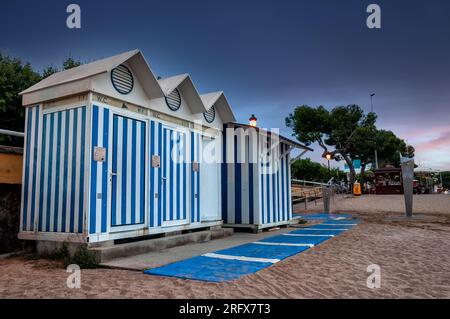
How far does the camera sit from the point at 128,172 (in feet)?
19.4

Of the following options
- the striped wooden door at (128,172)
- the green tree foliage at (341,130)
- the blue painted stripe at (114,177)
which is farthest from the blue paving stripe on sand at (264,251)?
the green tree foliage at (341,130)

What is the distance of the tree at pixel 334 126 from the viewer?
107 feet

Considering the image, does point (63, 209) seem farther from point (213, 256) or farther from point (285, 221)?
point (285, 221)

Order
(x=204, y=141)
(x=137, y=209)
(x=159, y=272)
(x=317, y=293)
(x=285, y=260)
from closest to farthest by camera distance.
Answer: (x=317, y=293) < (x=159, y=272) < (x=285, y=260) < (x=137, y=209) < (x=204, y=141)

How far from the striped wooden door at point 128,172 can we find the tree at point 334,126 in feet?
92.9

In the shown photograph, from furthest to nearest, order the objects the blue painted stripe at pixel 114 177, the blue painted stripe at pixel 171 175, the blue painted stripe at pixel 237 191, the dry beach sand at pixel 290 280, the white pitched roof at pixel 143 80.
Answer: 1. the blue painted stripe at pixel 237 191
2. the blue painted stripe at pixel 171 175
3. the white pitched roof at pixel 143 80
4. the blue painted stripe at pixel 114 177
5. the dry beach sand at pixel 290 280

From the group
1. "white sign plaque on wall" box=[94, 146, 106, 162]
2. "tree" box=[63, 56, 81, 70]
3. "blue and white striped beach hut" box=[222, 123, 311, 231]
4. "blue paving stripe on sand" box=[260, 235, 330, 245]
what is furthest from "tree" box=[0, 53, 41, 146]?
"blue paving stripe on sand" box=[260, 235, 330, 245]

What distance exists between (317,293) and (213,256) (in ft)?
7.60

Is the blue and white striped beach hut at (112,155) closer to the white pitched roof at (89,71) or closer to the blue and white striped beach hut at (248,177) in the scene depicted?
the white pitched roof at (89,71)

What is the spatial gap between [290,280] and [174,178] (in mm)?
3607

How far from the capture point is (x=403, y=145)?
4759 centimetres

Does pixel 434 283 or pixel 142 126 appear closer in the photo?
pixel 434 283
